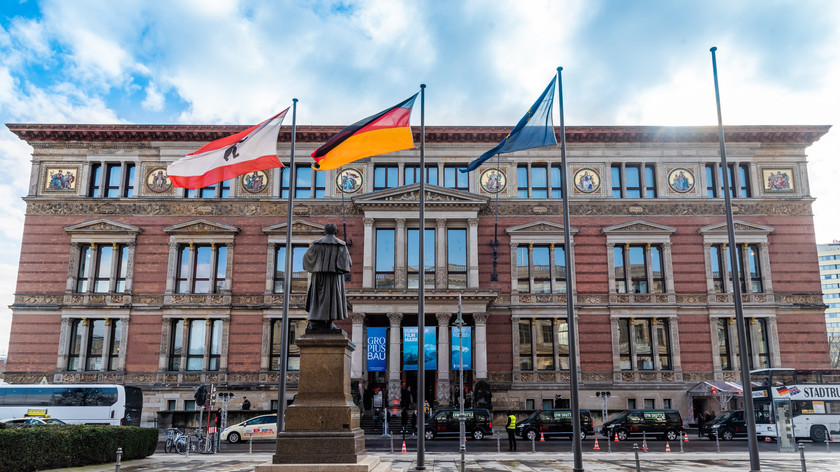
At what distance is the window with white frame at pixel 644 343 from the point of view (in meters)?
43.6

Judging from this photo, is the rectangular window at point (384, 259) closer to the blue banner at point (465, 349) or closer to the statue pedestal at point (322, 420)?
the blue banner at point (465, 349)

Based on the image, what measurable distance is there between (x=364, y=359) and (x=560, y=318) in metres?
13.6

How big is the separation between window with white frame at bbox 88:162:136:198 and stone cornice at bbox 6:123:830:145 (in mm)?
1896

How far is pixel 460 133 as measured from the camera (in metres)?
45.6

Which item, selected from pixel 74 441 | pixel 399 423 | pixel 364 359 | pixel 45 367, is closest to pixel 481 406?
pixel 399 423

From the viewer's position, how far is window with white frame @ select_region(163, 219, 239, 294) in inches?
1745

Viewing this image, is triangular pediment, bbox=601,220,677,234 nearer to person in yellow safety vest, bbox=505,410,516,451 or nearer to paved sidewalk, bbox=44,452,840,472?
paved sidewalk, bbox=44,452,840,472

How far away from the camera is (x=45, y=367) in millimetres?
42500

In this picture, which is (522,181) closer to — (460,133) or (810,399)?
(460,133)

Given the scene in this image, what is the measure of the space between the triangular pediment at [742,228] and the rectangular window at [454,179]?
53.5 ft

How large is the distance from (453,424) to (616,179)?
21.9m

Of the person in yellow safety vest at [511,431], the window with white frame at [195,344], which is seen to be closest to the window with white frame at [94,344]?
the window with white frame at [195,344]

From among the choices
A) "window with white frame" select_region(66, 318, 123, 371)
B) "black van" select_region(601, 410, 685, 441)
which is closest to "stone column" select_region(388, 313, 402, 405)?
"black van" select_region(601, 410, 685, 441)

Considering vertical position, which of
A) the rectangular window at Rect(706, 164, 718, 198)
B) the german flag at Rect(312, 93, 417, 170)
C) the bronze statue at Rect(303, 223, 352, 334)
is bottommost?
the bronze statue at Rect(303, 223, 352, 334)
